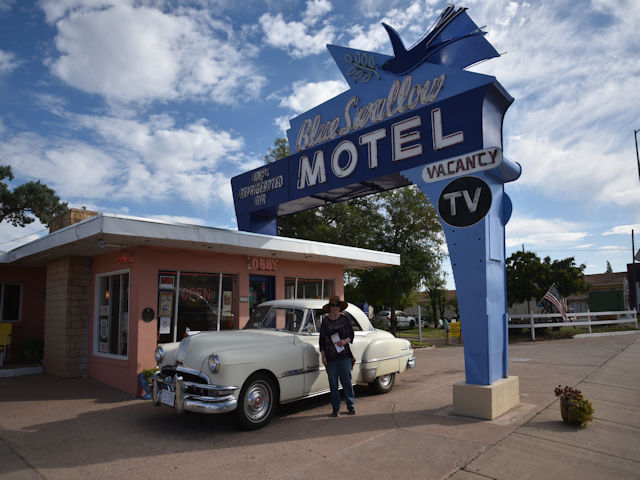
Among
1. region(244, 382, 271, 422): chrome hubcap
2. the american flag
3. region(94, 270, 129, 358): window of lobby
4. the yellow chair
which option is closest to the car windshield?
region(244, 382, 271, 422): chrome hubcap

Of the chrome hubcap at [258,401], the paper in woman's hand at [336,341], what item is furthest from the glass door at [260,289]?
the chrome hubcap at [258,401]

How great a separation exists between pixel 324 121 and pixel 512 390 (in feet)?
19.5

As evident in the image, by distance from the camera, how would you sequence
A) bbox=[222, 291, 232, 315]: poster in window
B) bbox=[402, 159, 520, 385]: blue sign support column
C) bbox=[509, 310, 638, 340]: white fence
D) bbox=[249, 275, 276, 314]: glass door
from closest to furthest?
1. bbox=[402, 159, 520, 385]: blue sign support column
2. bbox=[222, 291, 232, 315]: poster in window
3. bbox=[249, 275, 276, 314]: glass door
4. bbox=[509, 310, 638, 340]: white fence

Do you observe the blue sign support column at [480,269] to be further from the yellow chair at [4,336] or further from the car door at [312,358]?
the yellow chair at [4,336]

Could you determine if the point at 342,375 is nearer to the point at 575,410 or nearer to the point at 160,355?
the point at 160,355

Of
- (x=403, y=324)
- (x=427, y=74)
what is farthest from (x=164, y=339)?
(x=403, y=324)

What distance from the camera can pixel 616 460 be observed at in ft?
14.9

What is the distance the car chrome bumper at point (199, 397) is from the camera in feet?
17.8

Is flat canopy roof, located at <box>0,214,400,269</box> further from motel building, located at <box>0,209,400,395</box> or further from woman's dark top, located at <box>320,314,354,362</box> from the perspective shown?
woman's dark top, located at <box>320,314,354,362</box>

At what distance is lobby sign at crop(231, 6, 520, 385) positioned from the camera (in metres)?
6.29

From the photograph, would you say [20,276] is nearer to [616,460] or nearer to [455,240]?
[455,240]

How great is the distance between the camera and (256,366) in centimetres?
589

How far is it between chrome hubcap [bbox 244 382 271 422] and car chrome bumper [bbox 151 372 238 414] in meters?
Answer: 0.35

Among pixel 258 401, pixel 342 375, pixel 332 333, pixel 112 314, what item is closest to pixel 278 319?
pixel 332 333
